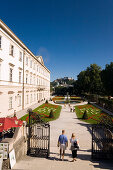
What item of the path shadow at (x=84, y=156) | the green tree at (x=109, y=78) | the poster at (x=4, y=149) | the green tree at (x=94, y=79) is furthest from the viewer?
the green tree at (x=94, y=79)

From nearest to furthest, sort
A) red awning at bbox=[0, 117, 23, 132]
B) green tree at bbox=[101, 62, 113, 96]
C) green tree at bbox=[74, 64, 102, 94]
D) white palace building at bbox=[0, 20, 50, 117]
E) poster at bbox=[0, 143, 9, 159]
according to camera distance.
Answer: poster at bbox=[0, 143, 9, 159] < red awning at bbox=[0, 117, 23, 132] < white palace building at bbox=[0, 20, 50, 117] < green tree at bbox=[101, 62, 113, 96] < green tree at bbox=[74, 64, 102, 94]

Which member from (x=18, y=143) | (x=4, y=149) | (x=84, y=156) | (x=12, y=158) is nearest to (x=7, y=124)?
(x=18, y=143)

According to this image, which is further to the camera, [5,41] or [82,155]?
[5,41]

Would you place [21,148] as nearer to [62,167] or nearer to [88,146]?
[62,167]

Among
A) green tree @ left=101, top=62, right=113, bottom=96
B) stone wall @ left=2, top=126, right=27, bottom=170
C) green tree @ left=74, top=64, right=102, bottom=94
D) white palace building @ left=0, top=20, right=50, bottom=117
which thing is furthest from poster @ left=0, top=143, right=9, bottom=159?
green tree @ left=74, top=64, right=102, bottom=94

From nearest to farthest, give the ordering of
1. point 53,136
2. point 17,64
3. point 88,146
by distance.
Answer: point 88,146 → point 53,136 → point 17,64

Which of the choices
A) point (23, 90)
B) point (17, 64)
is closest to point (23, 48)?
point (17, 64)

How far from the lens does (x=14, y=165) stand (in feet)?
17.6

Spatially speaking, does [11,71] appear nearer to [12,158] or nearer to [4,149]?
[4,149]

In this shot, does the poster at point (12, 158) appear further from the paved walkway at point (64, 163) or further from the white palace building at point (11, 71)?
the white palace building at point (11, 71)

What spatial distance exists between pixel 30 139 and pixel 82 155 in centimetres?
353

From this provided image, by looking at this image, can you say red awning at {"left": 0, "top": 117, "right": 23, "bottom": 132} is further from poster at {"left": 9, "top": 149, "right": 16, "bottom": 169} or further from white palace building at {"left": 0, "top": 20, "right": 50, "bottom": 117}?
white palace building at {"left": 0, "top": 20, "right": 50, "bottom": 117}

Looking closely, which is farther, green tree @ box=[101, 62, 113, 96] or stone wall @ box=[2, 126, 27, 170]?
green tree @ box=[101, 62, 113, 96]

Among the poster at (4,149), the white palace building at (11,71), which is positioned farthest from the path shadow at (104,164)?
the white palace building at (11,71)
